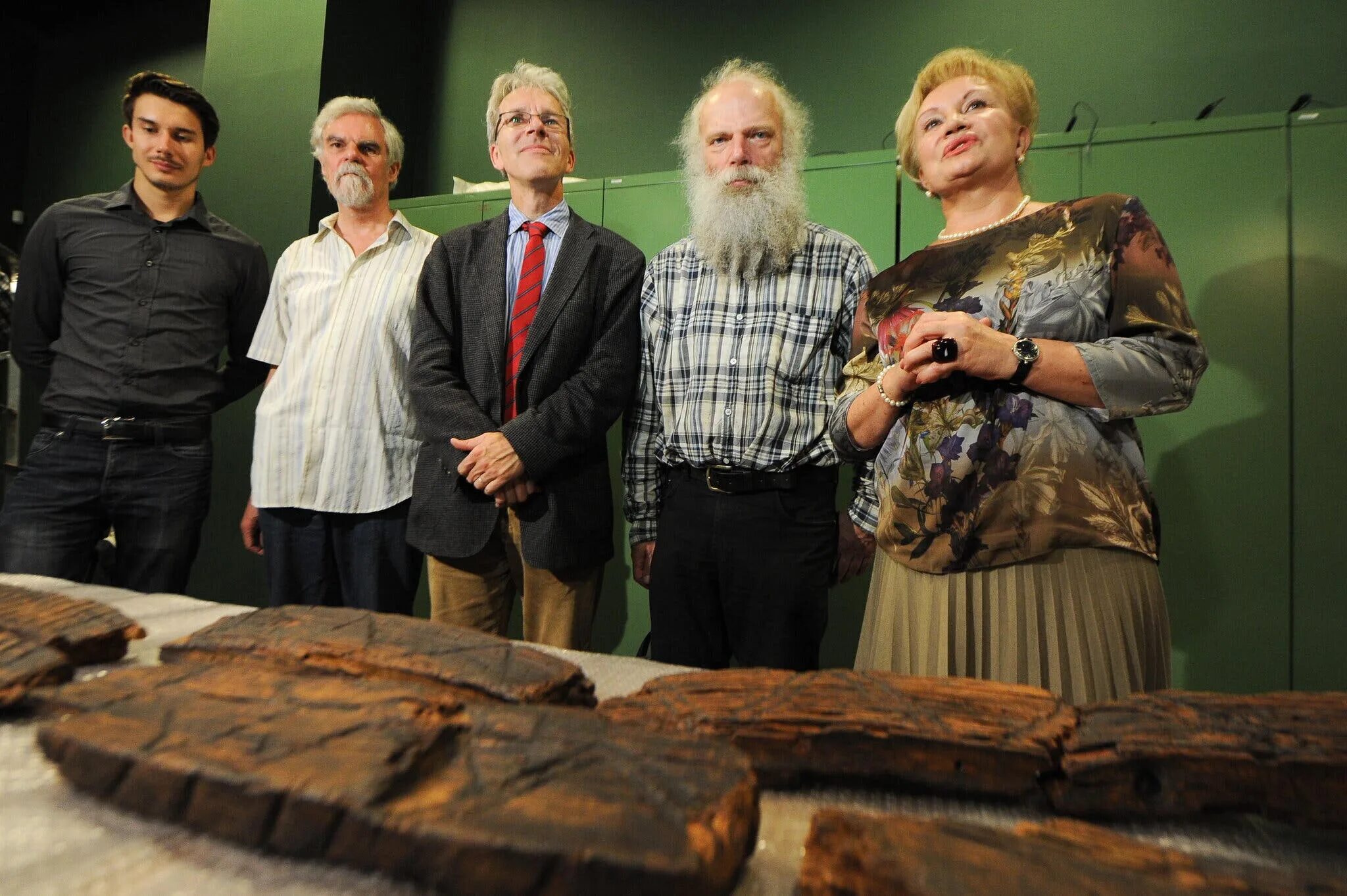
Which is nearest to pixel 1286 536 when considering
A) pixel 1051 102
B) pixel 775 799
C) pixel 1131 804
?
pixel 1051 102

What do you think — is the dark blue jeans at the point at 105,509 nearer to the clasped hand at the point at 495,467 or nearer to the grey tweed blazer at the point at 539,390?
the grey tweed blazer at the point at 539,390

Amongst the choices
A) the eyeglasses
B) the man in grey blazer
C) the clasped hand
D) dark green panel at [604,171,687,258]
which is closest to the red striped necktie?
the man in grey blazer

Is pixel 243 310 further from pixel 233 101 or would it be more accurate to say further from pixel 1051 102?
pixel 1051 102

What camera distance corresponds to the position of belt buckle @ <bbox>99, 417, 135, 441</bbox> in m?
2.35

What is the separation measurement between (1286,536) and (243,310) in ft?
11.6

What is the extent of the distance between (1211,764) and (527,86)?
2287 millimetres

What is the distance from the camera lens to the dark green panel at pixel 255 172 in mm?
3658

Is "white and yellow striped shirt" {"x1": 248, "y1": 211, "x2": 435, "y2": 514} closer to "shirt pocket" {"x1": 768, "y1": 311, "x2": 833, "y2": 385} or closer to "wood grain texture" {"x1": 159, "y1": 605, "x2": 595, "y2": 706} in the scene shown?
"shirt pocket" {"x1": 768, "y1": 311, "x2": 833, "y2": 385}

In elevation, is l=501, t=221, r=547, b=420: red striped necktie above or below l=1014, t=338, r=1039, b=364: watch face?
above

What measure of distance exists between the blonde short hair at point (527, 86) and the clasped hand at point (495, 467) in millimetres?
1006

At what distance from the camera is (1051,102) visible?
3.49 metres

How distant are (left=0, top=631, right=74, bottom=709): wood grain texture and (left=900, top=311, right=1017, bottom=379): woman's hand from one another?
124cm

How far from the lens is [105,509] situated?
2.37 m

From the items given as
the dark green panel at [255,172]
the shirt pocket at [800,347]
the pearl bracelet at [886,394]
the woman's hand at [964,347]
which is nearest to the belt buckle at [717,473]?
the shirt pocket at [800,347]
